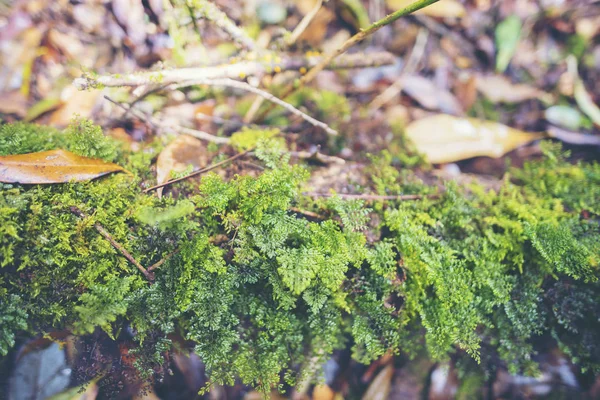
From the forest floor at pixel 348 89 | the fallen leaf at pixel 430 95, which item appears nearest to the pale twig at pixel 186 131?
the forest floor at pixel 348 89

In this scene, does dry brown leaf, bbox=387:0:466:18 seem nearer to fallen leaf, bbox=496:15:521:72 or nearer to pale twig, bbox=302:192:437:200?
fallen leaf, bbox=496:15:521:72

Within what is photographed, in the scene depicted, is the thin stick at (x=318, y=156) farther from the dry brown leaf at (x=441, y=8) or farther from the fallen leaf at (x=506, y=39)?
the fallen leaf at (x=506, y=39)

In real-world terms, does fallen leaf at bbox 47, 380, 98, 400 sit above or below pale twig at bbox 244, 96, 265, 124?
below

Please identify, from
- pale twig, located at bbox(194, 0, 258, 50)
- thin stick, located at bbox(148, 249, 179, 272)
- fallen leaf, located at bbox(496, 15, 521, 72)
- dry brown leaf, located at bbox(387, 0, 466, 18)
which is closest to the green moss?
thin stick, located at bbox(148, 249, 179, 272)

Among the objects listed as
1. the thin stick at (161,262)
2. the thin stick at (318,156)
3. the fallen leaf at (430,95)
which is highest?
the fallen leaf at (430,95)

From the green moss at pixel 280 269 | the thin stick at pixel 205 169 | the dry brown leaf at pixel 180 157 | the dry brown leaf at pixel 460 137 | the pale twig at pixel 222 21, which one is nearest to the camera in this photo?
the green moss at pixel 280 269

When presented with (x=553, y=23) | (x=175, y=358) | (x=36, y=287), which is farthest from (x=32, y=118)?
(x=553, y=23)
